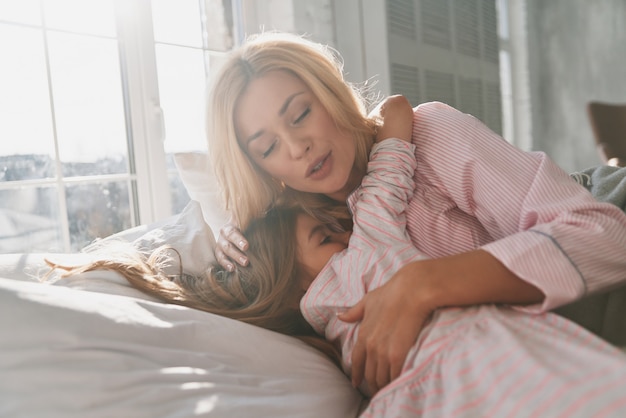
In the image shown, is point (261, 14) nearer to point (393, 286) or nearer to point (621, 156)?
point (621, 156)

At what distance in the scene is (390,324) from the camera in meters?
0.83

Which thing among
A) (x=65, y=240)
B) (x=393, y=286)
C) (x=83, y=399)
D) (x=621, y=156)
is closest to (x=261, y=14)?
(x=65, y=240)

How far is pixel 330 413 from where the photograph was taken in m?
0.81

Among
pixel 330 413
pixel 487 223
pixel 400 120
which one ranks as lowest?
pixel 330 413

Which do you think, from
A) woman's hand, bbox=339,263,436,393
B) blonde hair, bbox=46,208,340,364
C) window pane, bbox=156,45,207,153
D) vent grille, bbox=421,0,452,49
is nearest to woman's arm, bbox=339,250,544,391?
woman's hand, bbox=339,263,436,393

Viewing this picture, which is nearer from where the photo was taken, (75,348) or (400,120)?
(75,348)

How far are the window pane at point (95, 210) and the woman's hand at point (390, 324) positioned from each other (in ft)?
5.82

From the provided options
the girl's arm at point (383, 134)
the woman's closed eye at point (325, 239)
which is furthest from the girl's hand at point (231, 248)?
the woman's closed eye at point (325, 239)

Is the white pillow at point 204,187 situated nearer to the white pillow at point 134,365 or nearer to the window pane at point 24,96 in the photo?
the white pillow at point 134,365

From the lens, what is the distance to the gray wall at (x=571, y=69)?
5.13 metres

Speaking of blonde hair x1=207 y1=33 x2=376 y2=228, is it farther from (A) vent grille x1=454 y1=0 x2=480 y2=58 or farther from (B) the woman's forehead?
(A) vent grille x1=454 y1=0 x2=480 y2=58

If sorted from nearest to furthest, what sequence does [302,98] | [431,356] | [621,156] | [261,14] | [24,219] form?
[431,356] < [302,98] < [24,219] < [621,156] < [261,14]

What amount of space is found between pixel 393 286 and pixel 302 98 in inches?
22.5

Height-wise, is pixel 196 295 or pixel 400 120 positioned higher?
pixel 400 120
